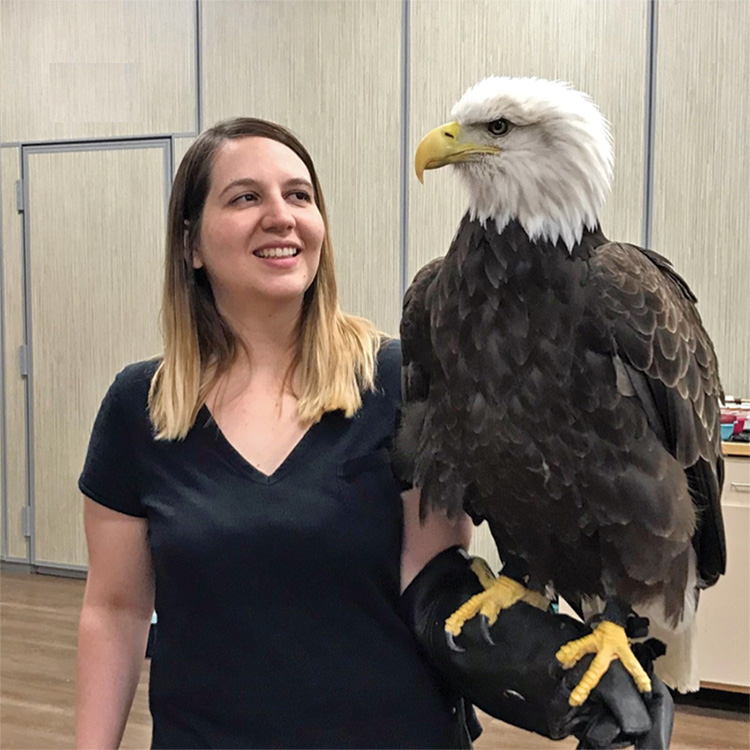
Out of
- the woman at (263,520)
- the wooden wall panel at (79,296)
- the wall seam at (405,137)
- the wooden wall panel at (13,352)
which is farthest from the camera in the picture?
the wooden wall panel at (13,352)

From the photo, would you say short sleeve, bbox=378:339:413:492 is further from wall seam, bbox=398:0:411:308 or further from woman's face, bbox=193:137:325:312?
wall seam, bbox=398:0:411:308

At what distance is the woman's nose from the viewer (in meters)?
1.30

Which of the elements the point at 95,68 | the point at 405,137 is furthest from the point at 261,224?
the point at 95,68

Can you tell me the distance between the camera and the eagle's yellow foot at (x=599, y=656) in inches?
47.3

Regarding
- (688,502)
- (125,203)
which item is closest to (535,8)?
(125,203)

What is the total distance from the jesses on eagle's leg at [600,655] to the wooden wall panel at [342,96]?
291 cm

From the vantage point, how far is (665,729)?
1.17 m

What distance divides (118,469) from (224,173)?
492 millimetres

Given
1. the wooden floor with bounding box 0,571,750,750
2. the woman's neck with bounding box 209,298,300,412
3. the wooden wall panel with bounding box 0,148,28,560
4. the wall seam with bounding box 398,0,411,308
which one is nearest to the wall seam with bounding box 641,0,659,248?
the wall seam with bounding box 398,0,411,308

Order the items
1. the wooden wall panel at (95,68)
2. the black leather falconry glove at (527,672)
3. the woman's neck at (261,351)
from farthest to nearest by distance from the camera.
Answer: the wooden wall panel at (95,68)
the woman's neck at (261,351)
the black leather falconry glove at (527,672)

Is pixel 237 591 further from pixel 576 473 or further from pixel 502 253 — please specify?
pixel 502 253

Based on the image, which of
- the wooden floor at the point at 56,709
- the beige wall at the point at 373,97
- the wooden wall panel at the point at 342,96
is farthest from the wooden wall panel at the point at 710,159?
the wooden floor at the point at 56,709

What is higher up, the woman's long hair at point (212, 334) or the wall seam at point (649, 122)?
the wall seam at point (649, 122)

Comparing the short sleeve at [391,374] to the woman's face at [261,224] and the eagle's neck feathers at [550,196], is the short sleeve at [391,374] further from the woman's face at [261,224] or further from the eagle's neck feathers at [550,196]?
the eagle's neck feathers at [550,196]
